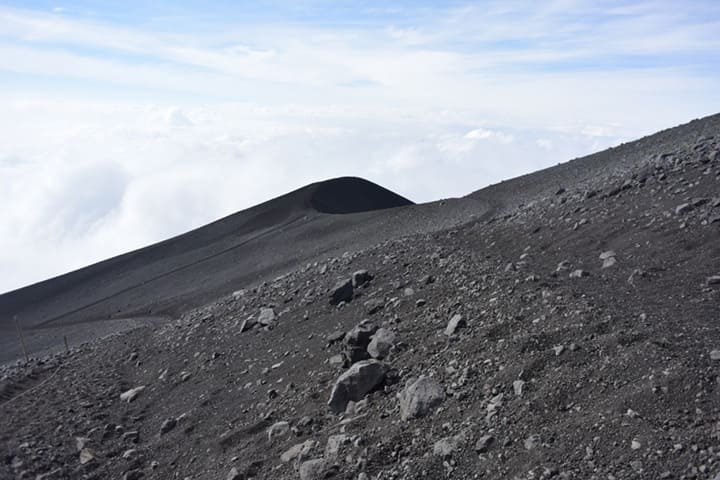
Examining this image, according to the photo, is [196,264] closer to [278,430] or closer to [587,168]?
[587,168]

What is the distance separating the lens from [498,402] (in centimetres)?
700

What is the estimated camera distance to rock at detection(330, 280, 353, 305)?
13.5 metres

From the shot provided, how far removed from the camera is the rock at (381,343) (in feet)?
31.4

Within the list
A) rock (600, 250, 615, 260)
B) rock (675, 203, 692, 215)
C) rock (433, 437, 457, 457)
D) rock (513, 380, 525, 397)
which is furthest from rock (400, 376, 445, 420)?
rock (675, 203, 692, 215)

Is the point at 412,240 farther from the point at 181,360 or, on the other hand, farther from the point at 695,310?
the point at 695,310

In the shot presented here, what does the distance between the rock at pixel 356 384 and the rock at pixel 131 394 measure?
6197 mm

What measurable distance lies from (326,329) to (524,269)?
3.80 m

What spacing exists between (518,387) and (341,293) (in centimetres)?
681

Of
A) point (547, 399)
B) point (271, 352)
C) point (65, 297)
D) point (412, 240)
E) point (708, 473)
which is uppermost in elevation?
point (65, 297)

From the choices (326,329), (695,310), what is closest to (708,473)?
(695,310)

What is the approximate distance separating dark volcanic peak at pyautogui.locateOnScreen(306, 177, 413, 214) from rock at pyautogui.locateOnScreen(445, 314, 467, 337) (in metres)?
23.3

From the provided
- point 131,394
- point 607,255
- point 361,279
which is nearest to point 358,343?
point 361,279

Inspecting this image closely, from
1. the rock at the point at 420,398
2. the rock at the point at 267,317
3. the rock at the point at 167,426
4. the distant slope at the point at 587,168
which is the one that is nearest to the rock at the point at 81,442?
the rock at the point at 167,426

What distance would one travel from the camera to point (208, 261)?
3012 centimetres
